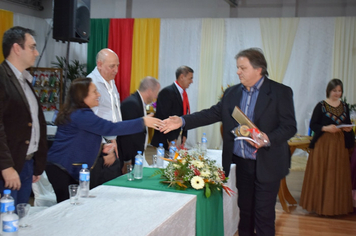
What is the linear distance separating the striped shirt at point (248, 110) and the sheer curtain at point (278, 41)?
6683 millimetres

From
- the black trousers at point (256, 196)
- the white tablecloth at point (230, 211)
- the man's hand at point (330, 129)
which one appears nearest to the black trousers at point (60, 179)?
the black trousers at point (256, 196)

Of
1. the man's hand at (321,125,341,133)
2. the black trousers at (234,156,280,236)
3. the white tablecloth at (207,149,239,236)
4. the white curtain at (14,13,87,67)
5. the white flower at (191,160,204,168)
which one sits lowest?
the white tablecloth at (207,149,239,236)

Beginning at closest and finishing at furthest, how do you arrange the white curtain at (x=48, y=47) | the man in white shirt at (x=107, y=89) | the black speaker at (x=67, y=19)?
the man in white shirt at (x=107, y=89), the black speaker at (x=67, y=19), the white curtain at (x=48, y=47)

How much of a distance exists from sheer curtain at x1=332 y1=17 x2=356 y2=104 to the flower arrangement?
6.88m

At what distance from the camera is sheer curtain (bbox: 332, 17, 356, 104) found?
881 cm

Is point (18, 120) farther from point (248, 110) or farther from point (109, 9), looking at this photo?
point (109, 9)

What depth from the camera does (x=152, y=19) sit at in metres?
10.1

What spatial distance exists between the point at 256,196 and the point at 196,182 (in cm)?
45

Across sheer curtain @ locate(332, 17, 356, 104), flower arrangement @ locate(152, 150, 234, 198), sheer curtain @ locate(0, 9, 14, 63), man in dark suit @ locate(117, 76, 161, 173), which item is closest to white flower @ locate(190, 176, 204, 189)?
flower arrangement @ locate(152, 150, 234, 198)

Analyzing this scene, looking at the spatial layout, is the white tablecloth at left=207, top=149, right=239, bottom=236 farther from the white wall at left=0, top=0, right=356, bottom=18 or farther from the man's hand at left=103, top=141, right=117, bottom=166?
the white wall at left=0, top=0, right=356, bottom=18

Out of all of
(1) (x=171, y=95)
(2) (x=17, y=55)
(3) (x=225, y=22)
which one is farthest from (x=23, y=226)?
(3) (x=225, y=22)

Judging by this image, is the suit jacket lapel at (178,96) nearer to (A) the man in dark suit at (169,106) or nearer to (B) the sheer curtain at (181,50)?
(A) the man in dark suit at (169,106)

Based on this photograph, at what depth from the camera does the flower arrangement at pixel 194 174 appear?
8.87 feet

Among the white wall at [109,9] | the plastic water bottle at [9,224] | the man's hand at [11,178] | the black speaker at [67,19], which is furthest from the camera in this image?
the white wall at [109,9]
